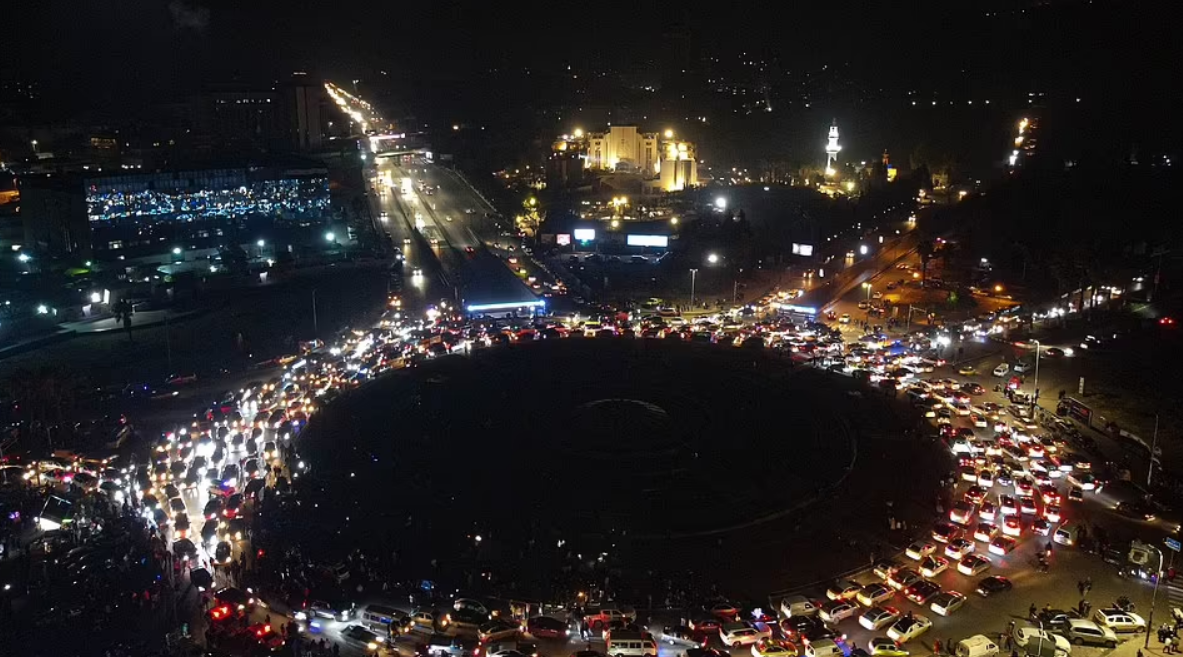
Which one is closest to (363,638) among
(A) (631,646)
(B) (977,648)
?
(A) (631,646)

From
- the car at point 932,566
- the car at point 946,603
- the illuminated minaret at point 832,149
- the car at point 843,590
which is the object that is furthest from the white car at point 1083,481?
the illuminated minaret at point 832,149

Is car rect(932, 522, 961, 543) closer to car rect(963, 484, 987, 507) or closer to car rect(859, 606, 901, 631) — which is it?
car rect(963, 484, 987, 507)

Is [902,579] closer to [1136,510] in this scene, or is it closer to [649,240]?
[1136,510]

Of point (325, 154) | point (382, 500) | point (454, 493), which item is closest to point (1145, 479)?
point (454, 493)

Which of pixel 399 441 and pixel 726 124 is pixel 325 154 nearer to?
pixel 726 124

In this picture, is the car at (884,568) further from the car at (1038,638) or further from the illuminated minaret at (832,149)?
the illuminated minaret at (832,149)
